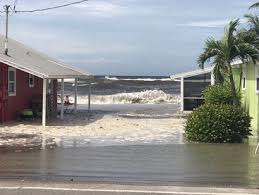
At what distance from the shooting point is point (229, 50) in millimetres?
20516

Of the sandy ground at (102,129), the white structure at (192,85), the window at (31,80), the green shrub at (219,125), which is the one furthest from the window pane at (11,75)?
the white structure at (192,85)

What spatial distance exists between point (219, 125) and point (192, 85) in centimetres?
1791

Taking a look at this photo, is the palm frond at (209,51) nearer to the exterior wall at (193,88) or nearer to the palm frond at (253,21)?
the palm frond at (253,21)

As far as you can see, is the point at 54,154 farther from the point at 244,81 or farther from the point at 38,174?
the point at 244,81

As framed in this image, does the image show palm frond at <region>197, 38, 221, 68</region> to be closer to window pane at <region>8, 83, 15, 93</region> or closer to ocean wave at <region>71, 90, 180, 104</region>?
window pane at <region>8, 83, 15, 93</region>

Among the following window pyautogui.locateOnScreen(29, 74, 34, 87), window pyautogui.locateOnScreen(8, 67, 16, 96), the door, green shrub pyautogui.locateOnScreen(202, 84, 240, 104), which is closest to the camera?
the door

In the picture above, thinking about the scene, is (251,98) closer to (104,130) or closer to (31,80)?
(104,130)


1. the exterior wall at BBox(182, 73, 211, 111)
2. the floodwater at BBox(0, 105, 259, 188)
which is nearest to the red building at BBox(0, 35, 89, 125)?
the floodwater at BBox(0, 105, 259, 188)

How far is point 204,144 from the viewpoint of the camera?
18.3m

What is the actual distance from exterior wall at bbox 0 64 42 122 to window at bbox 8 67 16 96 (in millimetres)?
226

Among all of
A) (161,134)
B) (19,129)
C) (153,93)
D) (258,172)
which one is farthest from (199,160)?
(153,93)

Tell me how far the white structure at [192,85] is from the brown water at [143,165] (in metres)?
18.4

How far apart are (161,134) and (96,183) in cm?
1121

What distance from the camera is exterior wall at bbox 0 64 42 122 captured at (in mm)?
25891
